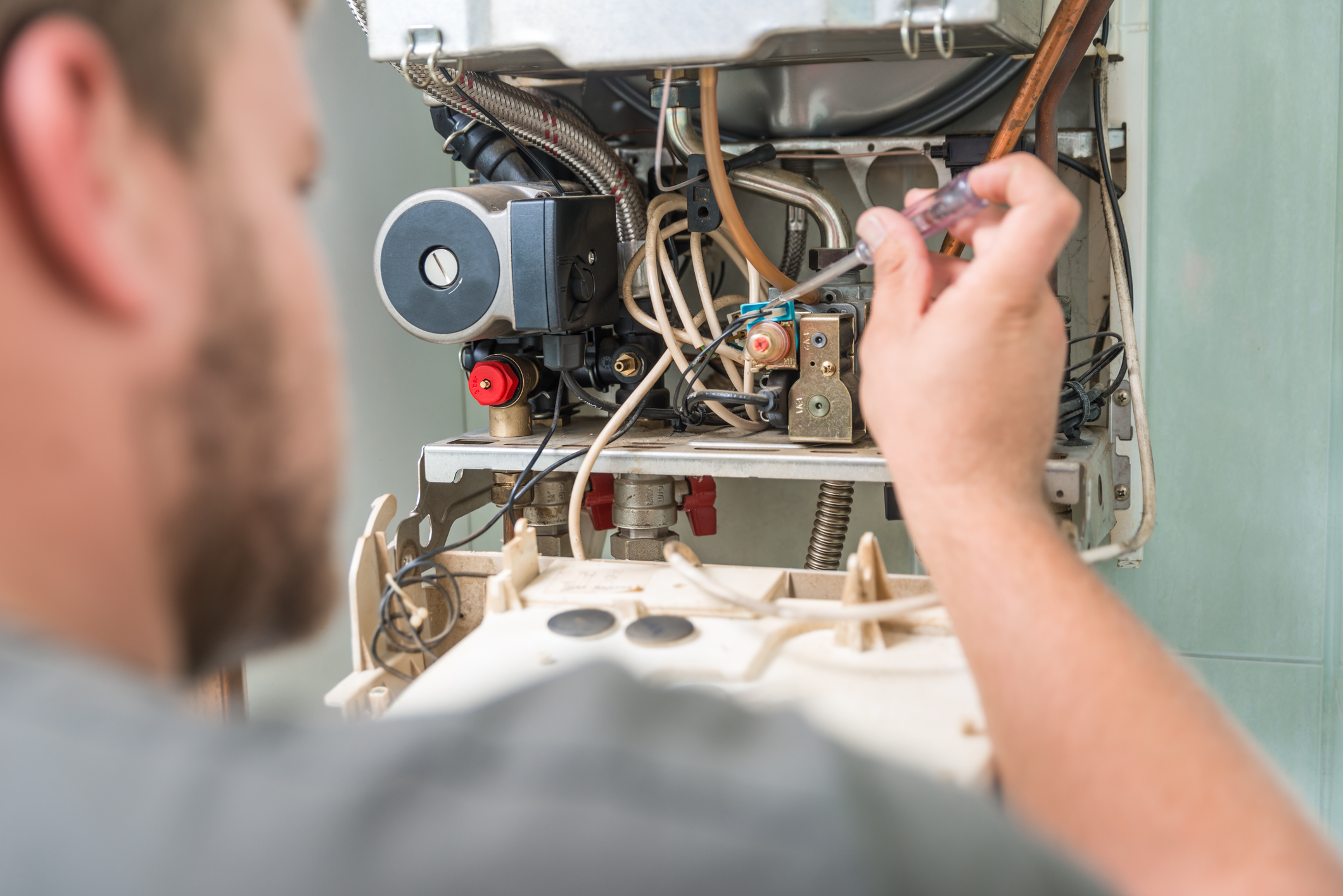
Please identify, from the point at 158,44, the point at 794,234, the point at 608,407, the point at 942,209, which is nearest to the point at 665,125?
the point at 794,234

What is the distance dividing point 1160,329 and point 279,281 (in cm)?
147

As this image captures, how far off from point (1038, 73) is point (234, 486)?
998 millimetres

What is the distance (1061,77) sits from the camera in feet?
3.87

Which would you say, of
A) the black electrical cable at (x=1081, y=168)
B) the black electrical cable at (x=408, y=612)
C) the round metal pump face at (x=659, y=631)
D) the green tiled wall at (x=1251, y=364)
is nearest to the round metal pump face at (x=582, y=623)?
the round metal pump face at (x=659, y=631)

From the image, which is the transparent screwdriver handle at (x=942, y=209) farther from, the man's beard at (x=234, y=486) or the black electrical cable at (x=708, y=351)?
the man's beard at (x=234, y=486)

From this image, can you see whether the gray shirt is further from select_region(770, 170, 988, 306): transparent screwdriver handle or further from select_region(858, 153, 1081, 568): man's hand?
select_region(770, 170, 988, 306): transparent screwdriver handle

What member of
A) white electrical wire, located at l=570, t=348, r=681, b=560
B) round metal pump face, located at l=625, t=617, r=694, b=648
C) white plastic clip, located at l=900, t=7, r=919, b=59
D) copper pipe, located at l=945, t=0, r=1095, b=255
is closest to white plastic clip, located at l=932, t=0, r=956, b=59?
white plastic clip, located at l=900, t=7, r=919, b=59

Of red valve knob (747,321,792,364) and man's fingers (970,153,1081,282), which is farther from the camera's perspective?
red valve knob (747,321,792,364)

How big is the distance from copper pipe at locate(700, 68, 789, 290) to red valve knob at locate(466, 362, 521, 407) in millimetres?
321

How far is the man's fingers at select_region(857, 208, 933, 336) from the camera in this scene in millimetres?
786

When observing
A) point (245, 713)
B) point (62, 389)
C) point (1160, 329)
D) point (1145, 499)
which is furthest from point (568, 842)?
point (1160, 329)

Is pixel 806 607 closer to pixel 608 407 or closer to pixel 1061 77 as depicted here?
pixel 608 407

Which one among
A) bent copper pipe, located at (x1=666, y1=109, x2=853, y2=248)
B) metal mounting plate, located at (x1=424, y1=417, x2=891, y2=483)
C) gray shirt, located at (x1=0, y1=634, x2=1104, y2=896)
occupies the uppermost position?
bent copper pipe, located at (x1=666, y1=109, x2=853, y2=248)

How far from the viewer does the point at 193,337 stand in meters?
0.35
